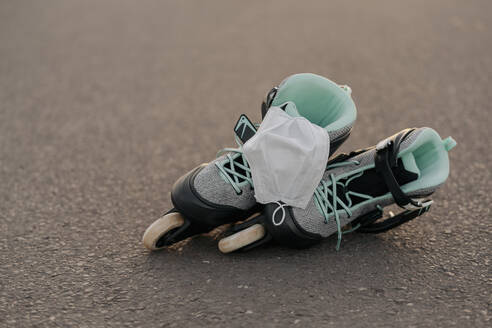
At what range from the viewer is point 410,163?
1.80 meters

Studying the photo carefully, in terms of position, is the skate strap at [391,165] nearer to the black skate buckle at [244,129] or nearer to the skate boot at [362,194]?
the skate boot at [362,194]

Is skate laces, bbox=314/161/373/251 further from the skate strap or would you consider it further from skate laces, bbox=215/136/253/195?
skate laces, bbox=215/136/253/195

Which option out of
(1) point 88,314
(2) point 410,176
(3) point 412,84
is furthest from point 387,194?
(3) point 412,84

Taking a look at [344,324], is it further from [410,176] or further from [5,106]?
[5,106]

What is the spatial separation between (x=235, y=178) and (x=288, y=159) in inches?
7.0

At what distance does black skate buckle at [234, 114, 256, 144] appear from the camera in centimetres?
186

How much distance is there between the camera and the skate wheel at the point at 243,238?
5.80ft

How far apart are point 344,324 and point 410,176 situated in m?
→ 0.52

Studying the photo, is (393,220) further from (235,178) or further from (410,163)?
(235,178)

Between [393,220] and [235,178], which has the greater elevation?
[235,178]

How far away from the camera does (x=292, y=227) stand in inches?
69.1

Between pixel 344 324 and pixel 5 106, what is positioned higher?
pixel 5 106

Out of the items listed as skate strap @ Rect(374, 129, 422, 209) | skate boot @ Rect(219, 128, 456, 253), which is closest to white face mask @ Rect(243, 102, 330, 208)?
skate boot @ Rect(219, 128, 456, 253)

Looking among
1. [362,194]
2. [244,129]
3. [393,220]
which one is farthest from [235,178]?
[393,220]
